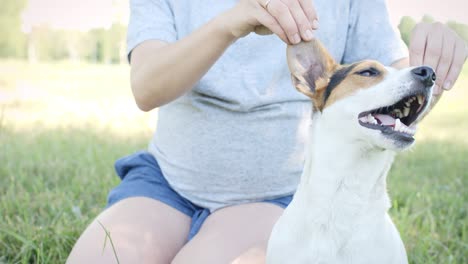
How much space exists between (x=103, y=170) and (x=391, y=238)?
206cm

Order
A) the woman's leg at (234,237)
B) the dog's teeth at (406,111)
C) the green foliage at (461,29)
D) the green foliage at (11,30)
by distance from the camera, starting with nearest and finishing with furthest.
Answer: the dog's teeth at (406,111) < the woman's leg at (234,237) < the green foliage at (461,29) < the green foliage at (11,30)

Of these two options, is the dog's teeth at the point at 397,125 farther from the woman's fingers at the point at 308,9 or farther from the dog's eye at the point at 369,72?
the woman's fingers at the point at 308,9

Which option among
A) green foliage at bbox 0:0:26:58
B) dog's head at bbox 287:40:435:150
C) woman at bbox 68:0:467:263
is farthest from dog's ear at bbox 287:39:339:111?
green foliage at bbox 0:0:26:58

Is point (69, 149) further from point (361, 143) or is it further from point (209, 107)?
point (361, 143)

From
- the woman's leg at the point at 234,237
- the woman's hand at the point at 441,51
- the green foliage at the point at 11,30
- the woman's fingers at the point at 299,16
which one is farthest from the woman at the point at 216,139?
the green foliage at the point at 11,30

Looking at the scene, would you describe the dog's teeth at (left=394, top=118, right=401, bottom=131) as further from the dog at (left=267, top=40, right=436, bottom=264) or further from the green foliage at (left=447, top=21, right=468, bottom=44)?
the green foliage at (left=447, top=21, right=468, bottom=44)

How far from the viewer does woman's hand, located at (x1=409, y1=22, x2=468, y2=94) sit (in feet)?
5.36

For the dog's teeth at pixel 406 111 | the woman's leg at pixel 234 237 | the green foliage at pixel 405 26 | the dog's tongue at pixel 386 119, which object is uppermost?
the green foliage at pixel 405 26

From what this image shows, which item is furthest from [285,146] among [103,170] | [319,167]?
[103,170]

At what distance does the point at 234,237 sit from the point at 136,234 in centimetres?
32

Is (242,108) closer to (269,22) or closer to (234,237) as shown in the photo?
(234,237)

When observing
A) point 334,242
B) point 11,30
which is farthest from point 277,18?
point 11,30

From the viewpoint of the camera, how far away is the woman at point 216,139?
1.80 m

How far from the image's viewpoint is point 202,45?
1588mm
